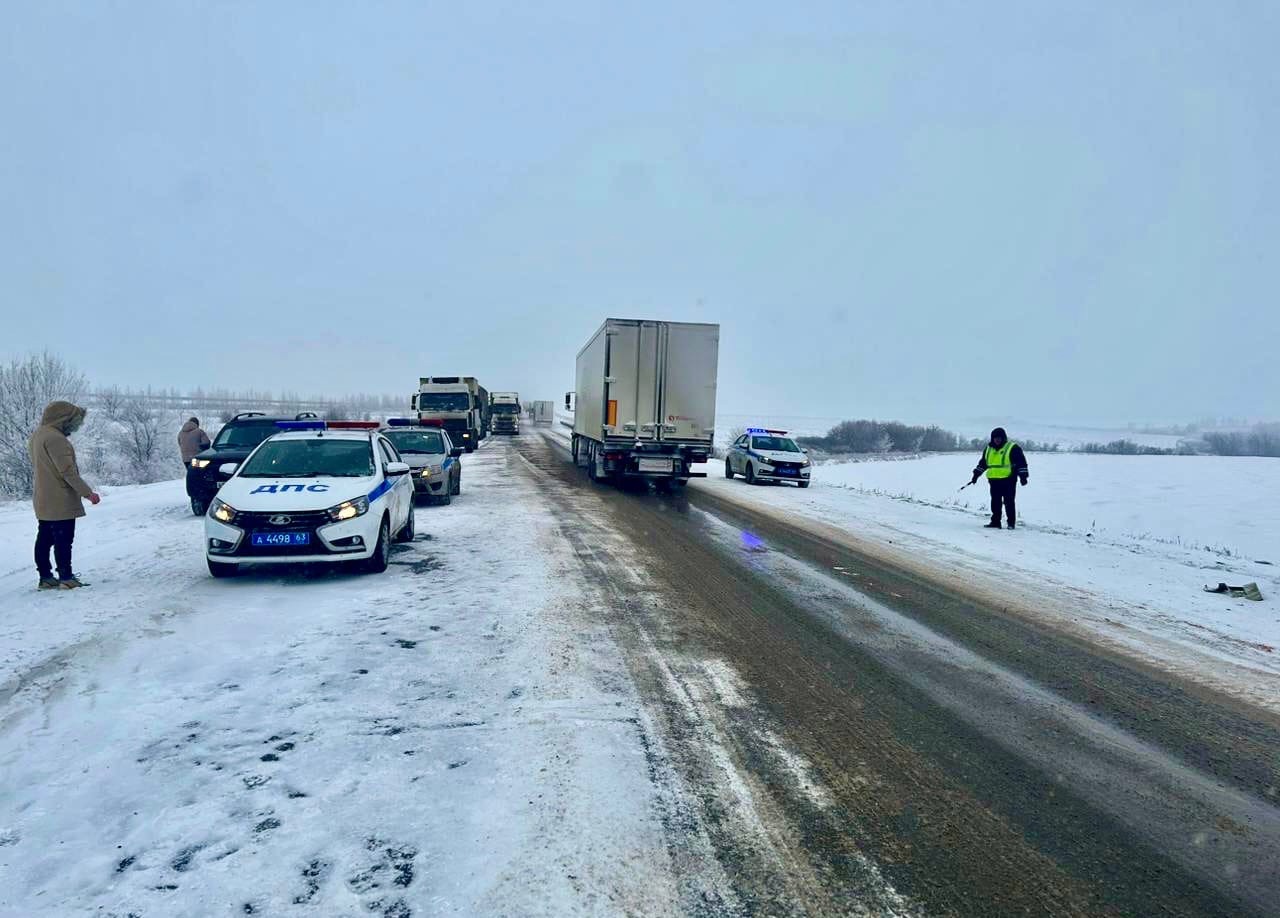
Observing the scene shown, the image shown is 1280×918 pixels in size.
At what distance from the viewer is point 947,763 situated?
379 centimetres

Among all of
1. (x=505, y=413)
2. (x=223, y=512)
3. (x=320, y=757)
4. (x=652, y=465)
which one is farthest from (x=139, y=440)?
(x=320, y=757)

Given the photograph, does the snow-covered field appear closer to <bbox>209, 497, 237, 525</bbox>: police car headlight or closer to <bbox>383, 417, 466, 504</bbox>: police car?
<bbox>383, 417, 466, 504</bbox>: police car

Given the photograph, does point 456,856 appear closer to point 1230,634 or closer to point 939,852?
point 939,852

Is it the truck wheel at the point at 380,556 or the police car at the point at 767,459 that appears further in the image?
the police car at the point at 767,459

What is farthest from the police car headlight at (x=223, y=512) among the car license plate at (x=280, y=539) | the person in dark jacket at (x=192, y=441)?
the person in dark jacket at (x=192, y=441)

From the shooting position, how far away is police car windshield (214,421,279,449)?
1295 centimetres

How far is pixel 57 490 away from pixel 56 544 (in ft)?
1.80

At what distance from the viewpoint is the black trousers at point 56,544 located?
6.98 metres

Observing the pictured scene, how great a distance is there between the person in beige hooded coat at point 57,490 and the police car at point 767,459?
55.1ft

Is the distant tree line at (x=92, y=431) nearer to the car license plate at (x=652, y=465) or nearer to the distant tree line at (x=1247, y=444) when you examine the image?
the car license plate at (x=652, y=465)

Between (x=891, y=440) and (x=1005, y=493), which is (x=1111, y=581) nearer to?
(x=1005, y=493)

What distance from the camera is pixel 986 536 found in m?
12.2

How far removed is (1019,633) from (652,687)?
3.73 m

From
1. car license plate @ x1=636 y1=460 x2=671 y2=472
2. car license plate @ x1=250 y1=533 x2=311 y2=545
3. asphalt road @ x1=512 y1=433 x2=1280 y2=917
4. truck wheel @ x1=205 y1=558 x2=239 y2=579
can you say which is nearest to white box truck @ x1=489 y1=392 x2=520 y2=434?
car license plate @ x1=636 y1=460 x2=671 y2=472
